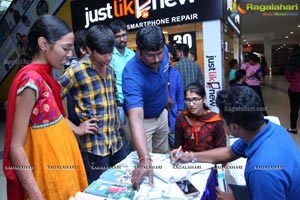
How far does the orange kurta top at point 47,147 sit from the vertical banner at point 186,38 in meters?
3.17

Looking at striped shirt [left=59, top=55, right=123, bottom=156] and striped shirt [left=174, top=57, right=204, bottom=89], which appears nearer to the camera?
striped shirt [left=59, top=55, right=123, bottom=156]

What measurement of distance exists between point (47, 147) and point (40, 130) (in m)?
0.07

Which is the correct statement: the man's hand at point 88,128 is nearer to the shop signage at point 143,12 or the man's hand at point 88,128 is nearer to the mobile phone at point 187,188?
the mobile phone at point 187,188

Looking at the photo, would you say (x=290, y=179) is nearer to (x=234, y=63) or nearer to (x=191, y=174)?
(x=191, y=174)

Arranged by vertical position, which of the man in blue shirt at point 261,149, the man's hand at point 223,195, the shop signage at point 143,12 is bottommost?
the man's hand at point 223,195

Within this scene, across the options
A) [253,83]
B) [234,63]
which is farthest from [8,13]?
[253,83]

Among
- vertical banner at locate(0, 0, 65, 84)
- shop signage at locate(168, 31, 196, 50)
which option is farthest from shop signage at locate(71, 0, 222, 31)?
vertical banner at locate(0, 0, 65, 84)

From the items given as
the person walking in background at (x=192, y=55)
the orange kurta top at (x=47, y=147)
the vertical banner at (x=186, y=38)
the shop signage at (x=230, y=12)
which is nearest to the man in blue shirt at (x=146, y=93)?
the orange kurta top at (x=47, y=147)

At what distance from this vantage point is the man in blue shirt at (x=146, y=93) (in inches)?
53.9

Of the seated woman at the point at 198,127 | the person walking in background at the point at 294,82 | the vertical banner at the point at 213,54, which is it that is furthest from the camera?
the person walking in background at the point at 294,82

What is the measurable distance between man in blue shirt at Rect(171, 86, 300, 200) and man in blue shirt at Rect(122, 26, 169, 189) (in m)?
0.43

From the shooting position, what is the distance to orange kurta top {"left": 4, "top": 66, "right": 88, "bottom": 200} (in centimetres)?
103

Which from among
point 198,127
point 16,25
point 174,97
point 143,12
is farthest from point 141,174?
point 16,25

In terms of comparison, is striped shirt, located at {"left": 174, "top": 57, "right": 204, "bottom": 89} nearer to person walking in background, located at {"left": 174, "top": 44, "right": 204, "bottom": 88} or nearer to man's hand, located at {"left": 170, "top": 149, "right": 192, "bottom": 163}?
person walking in background, located at {"left": 174, "top": 44, "right": 204, "bottom": 88}
